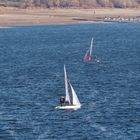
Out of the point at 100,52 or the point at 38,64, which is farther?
the point at 100,52

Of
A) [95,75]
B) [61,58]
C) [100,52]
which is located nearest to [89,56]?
[61,58]

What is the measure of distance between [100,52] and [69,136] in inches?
3306

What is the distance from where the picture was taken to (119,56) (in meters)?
142

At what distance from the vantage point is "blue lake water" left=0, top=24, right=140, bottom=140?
72.5m

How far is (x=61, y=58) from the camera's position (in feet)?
457

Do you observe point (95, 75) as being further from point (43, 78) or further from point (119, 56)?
point (119, 56)

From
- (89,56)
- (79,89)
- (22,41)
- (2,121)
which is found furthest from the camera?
(22,41)

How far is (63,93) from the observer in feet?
306

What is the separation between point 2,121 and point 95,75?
121 ft

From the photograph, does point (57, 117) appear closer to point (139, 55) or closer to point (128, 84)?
point (128, 84)

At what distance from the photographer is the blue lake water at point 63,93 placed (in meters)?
72.5

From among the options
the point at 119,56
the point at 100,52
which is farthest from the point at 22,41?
the point at 119,56

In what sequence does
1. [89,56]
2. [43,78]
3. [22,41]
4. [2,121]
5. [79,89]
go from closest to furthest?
1. [2,121]
2. [79,89]
3. [43,78]
4. [89,56]
5. [22,41]

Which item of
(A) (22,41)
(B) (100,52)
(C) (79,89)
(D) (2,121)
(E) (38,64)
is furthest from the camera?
(A) (22,41)
